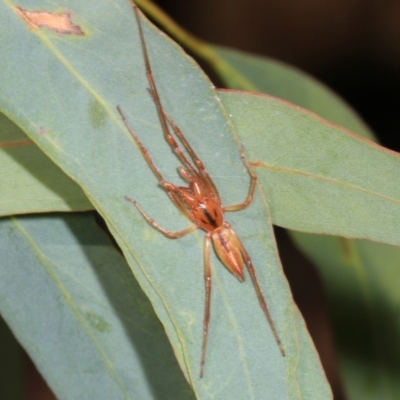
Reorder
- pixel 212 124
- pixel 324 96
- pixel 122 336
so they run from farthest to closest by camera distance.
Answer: pixel 324 96 → pixel 122 336 → pixel 212 124

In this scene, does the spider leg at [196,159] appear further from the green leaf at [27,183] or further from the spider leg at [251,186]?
the green leaf at [27,183]

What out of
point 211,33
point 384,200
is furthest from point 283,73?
point 211,33

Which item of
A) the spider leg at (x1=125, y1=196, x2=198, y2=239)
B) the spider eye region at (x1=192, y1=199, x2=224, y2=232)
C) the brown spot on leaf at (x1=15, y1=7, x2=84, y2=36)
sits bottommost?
the spider eye region at (x1=192, y1=199, x2=224, y2=232)

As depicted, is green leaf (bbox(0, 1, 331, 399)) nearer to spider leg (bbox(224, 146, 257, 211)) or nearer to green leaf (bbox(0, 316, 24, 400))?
spider leg (bbox(224, 146, 257, 211))

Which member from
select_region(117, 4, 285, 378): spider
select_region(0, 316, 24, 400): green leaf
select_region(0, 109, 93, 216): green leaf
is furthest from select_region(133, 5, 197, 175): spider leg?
select_region(0, 316, 24, 400): green leaf

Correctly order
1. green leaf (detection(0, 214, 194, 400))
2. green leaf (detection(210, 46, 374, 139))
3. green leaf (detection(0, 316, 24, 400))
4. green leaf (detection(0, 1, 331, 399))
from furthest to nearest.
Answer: green leaf (detection(210, 46, 374, 139)) < green leaf (detection(0, 316, 24, 400)) < green leaf (detection(0, 214, 194, 400)) < green leaf (detection(0, 1, 331, 399))

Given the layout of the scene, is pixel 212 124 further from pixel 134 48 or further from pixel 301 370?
pixel 301 370
